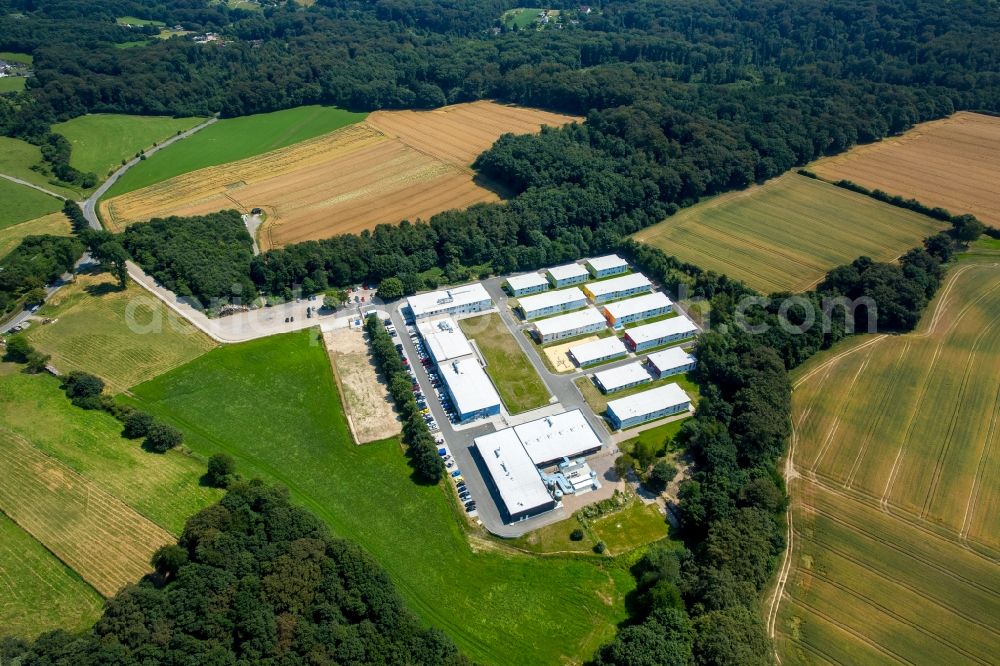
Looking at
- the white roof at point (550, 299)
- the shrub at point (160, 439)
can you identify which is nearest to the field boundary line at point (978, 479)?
the white roof at point (550, 299)

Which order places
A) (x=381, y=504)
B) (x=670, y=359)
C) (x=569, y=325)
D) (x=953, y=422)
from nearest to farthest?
(x=381, y=504) < (x=953, y=422) < (x=670, y=359) < (x=569, y=325)

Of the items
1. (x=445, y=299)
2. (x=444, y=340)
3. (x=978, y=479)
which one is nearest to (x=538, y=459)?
(x=444, y=340)

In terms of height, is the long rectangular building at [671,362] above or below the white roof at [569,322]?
below

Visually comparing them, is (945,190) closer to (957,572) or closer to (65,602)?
(957,572)

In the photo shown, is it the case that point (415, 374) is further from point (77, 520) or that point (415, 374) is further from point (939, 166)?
point (939, 166)

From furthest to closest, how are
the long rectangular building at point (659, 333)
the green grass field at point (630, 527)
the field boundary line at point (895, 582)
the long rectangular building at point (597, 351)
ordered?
the long rectangular building at point (659, 333), the long rectangular building at point (597, 351), the green grass field at point (630, 527), the field boundary line at point (895, 582)

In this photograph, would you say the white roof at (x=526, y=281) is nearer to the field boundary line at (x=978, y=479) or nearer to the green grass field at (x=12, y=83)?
the field boundary line at (x=978, y=479)
